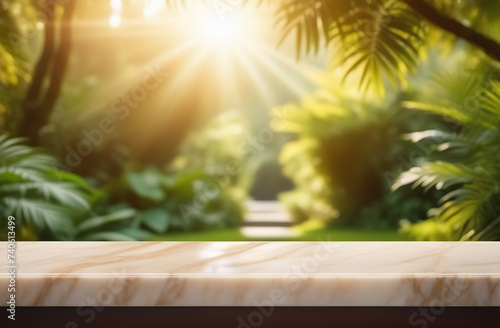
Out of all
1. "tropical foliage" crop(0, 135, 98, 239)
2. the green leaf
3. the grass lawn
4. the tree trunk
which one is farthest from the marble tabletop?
the green leaf

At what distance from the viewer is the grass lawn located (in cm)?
742

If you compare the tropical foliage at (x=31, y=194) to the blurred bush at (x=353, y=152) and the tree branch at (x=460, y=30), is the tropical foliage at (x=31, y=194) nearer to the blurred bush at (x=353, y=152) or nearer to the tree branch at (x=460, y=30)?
the tree branch at (x=460, y=30)

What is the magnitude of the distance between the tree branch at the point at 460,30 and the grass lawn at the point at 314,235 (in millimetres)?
4819

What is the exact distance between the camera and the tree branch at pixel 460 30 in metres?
2.68

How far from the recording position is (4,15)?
15.6ft

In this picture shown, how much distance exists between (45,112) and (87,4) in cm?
147

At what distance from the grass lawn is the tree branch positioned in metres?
4.82

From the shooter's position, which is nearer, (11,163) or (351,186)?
(11,163)

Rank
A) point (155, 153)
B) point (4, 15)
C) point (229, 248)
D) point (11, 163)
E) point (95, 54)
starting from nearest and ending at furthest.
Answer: point (229, 248) → point (11, 163) → point (4, 15) → point (155, 153) → point (95, 54)

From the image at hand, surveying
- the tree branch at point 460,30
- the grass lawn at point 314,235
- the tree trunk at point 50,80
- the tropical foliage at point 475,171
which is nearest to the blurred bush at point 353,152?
the grass lawn at point 314,235

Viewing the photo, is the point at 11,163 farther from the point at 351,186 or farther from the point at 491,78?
the point at 351,186

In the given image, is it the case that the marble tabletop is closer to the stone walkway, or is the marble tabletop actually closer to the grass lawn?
the grass lawn

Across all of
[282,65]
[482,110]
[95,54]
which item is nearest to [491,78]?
[482,110]

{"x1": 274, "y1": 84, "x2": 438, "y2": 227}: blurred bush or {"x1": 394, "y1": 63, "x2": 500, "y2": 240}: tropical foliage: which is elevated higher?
{"x1": 394, "y1": 63, "x2": 500, "y2": 240}: tropical foliage
